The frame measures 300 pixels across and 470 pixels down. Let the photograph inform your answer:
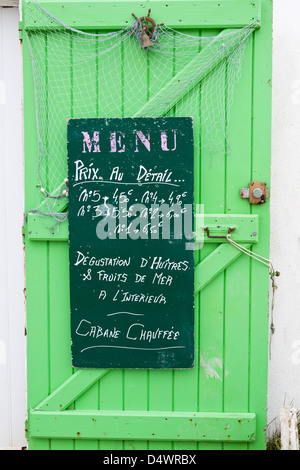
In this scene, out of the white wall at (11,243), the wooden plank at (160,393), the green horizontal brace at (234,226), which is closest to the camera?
the green horizontal brace at (234,226)

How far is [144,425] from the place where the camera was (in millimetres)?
2641

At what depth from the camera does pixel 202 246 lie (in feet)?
8.56

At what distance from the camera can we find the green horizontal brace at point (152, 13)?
2467 mm

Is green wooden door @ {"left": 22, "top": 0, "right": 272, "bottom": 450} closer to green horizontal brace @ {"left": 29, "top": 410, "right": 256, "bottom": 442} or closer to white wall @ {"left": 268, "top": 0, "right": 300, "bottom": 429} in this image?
green horizontal brace @ {"left": 29, "top": 410, "right": 256, "bottom": 442}

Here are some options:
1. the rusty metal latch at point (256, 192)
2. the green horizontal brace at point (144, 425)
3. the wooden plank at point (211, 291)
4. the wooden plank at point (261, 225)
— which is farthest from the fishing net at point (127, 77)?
the green horizontal brace at point (144, 425)

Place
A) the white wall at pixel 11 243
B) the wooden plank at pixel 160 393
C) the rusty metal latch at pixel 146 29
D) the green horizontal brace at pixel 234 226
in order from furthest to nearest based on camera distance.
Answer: the white wall at pixel 11 243
the wooden plank at pixel 160 393
the green horizontal brace at pixel 234 226
the rusty metal latch at pixel 146 29

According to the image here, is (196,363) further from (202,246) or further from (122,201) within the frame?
(122,201)

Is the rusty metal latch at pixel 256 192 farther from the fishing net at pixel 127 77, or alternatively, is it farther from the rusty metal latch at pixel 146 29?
the rusty metal latch at pixel 146 29

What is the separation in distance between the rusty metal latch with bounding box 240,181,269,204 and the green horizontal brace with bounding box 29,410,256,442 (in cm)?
119

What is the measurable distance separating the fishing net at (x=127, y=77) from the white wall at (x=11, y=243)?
1.09ft

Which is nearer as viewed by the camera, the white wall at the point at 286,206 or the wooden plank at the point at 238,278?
the wooden plank at the point at 238,278

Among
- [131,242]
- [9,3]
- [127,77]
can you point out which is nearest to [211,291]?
[131,242]

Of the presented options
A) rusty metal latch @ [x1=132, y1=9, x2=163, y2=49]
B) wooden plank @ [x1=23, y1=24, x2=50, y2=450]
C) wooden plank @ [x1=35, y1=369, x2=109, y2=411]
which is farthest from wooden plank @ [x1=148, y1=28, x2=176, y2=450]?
rusty metal latch @ [x1=132, y1=9, x2=163, y2=49]
